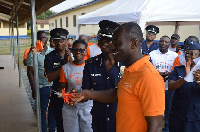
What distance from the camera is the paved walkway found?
5.10m

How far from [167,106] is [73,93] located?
128 inches

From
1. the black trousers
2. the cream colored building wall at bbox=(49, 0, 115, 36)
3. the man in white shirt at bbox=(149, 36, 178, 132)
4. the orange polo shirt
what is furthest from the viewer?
the cream colored building wall at bbox=(49, 0, 115, 36)

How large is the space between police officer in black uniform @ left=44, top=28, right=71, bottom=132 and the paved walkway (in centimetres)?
161

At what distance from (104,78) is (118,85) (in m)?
0.65

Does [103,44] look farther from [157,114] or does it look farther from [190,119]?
A: [190,119]

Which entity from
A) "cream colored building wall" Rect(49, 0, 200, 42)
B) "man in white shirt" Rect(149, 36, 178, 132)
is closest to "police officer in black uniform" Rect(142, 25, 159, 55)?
"man in white shirt" Rect(149, 36, 178, 132)

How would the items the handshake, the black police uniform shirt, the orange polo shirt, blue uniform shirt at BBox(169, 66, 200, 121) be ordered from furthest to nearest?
blue uniform shirt at BBox(169, 66, 200, 121) < the black police uniform shirt < the handshake < the orange polo shirt

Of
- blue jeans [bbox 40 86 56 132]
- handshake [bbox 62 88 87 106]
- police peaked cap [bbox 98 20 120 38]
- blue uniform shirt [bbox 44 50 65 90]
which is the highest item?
police peaked cap [bbox 98 20 120 38]

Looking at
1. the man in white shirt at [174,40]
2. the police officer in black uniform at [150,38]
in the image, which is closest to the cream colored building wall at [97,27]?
the man in white shirt at [174,40]

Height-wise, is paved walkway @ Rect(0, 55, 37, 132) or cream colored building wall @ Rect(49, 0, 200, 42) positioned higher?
cream colored building wall @ Rect(49, 0, 200, 42)

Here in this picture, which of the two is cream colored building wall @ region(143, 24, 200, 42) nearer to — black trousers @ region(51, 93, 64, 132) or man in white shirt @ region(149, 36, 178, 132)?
man in white shirt @ region(149, 36, 178, 132)

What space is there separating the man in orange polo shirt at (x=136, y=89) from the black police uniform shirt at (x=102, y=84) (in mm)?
629

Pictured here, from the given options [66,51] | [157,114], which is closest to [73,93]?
[157,114]

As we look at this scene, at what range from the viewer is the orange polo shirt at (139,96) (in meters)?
1.56
